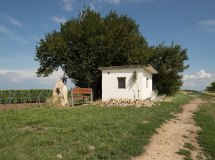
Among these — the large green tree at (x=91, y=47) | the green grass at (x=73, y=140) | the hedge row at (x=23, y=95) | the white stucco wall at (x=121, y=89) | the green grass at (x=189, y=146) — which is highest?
the large green tree at (x=91, y=47)

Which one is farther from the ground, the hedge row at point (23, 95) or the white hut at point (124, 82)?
the white hut at point (124, 82)

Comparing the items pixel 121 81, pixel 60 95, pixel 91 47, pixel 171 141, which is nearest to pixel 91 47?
pixel 91 47

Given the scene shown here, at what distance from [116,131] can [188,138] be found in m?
3.02

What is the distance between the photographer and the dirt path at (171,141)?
28.2 ft

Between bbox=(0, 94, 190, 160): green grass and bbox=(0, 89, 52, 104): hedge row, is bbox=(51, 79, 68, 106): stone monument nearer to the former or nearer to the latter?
bbox=(0, 94, 190, 160): green grass

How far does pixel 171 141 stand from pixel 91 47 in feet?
73.8

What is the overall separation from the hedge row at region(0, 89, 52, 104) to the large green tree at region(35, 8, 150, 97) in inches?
175

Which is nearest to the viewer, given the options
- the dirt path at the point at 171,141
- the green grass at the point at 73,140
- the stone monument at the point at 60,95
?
the green grass at the point at 73,140

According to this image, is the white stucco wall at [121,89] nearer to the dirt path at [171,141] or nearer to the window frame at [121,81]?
the window frame at [121,81]

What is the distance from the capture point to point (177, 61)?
37.7 m

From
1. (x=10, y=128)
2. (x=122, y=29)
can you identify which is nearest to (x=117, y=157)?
(x=10, y=128)

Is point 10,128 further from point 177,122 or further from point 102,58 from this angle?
point 102,58

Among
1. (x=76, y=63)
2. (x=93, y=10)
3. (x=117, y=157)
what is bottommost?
(x=117, y=157)

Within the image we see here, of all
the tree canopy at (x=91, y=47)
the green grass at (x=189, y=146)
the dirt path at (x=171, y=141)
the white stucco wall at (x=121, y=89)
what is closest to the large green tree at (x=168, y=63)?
the tree canopy at (x=91, y=47)
